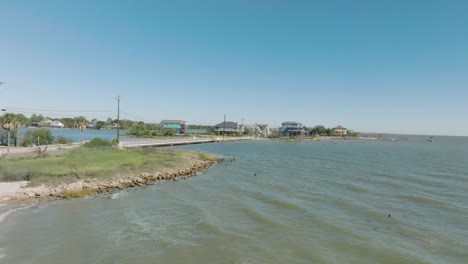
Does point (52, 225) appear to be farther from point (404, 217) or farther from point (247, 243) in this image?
point (404, 217)

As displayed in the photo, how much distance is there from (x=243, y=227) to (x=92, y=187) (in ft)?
53.3

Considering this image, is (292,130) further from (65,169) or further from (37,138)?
(65,169)

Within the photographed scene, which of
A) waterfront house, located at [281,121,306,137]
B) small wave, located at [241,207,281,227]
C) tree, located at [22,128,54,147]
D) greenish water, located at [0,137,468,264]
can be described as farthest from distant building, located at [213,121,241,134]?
small wave, located at [241,207,281,227]

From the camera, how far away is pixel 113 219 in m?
19.9

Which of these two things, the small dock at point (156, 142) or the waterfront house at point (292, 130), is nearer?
the small dock at point (156, 142)

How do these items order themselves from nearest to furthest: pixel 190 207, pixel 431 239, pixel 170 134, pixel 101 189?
pixel 431 239 < pixel 190 207 < pixel 101 189 < pixel 170 134

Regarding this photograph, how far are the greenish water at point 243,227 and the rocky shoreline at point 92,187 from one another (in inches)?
76.3

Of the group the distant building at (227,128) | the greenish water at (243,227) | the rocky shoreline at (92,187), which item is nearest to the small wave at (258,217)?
the greenish water at (243,227)

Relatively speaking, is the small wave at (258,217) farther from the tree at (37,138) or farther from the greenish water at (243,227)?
the tree at (37,138)

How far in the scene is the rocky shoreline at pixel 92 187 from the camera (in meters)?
23.5

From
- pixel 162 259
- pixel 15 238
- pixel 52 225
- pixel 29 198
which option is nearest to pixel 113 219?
pixel 52 225

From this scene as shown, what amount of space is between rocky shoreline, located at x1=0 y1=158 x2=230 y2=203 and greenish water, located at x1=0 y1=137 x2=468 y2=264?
1.94m

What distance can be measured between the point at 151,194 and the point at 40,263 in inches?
568

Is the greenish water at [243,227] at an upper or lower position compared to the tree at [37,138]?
lower
